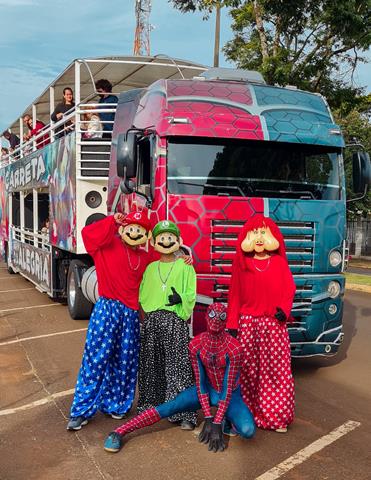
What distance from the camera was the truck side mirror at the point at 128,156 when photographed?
17.5ft

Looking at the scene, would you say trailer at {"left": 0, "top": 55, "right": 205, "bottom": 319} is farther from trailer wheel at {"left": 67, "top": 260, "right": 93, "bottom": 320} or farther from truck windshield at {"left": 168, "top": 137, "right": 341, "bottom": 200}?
truck windshield at {"left": 168, "top": 137, "right": 341, "bottom": 200}

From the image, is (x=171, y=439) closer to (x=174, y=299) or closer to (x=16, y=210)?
(x=174, y=299)

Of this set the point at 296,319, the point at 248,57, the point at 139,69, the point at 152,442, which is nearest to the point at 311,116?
the point at 296,319

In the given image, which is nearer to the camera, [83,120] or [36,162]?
[83,120]

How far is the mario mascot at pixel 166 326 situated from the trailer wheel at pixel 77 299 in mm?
4247

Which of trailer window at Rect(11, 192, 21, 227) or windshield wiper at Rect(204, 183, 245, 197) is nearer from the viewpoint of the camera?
windshield wiper at Rect(204, 183, 245, 197)

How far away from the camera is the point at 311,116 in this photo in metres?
5.78

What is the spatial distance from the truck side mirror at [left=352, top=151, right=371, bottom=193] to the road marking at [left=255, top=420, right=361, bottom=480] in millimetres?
2645

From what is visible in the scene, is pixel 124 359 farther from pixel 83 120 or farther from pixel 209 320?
pixel 83 120

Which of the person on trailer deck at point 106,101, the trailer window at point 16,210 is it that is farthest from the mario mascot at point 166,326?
the trailer window at point 16,210

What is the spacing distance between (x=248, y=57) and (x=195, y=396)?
48.5 ft

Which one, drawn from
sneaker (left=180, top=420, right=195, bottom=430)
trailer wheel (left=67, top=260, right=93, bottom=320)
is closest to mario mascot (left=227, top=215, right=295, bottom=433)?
sneaker (left=180, top=420, right=195, bottom=430)

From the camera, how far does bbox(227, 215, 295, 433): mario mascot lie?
4281mm

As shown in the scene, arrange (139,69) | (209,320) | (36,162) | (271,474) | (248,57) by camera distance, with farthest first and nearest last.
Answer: (248,57) < (36,162) < (139,69) < (209,320) < (271,474)
